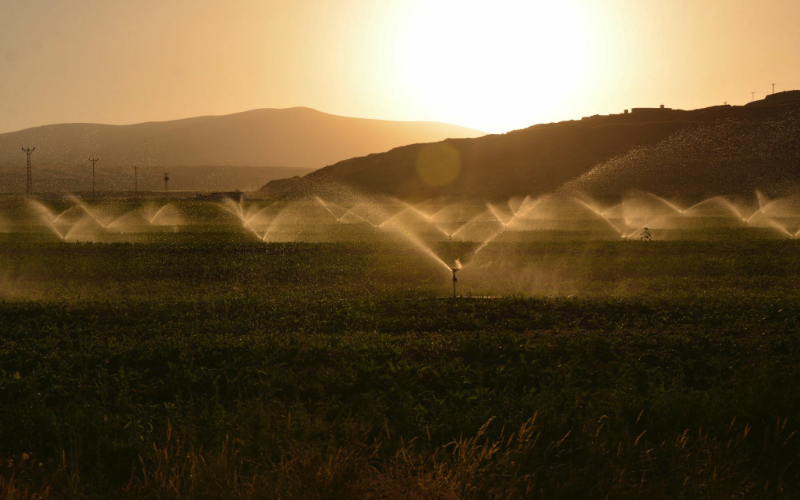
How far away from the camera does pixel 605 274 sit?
22.7 metres

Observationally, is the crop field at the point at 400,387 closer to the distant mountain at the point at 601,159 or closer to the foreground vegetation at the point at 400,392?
the foreground vegetation at the point at 400,392

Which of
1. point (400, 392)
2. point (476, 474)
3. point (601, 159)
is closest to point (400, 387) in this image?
point (400, 392)

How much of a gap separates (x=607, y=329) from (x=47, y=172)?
217m

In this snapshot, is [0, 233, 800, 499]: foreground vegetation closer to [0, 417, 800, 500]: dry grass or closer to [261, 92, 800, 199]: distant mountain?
[0, 417, 800, 500]: dry grass

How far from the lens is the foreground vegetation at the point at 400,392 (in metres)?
6.36

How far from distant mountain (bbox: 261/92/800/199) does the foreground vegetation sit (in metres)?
75.7

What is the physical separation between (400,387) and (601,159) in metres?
98.9

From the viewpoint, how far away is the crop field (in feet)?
21.0

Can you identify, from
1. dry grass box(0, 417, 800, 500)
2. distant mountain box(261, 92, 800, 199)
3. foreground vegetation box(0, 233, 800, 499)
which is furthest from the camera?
distant mountain box(261, 92, 800, 199)

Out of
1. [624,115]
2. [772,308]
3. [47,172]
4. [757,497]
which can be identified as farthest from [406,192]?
[47,172]

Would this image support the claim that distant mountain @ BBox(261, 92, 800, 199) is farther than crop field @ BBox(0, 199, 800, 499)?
Yes

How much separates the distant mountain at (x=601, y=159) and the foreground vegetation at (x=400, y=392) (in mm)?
75737

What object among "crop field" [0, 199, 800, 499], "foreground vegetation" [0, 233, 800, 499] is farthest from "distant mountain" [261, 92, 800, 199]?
"foreground vegetation" [0, 233, 800, 499]

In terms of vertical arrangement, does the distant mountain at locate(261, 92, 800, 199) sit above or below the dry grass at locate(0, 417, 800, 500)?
above
